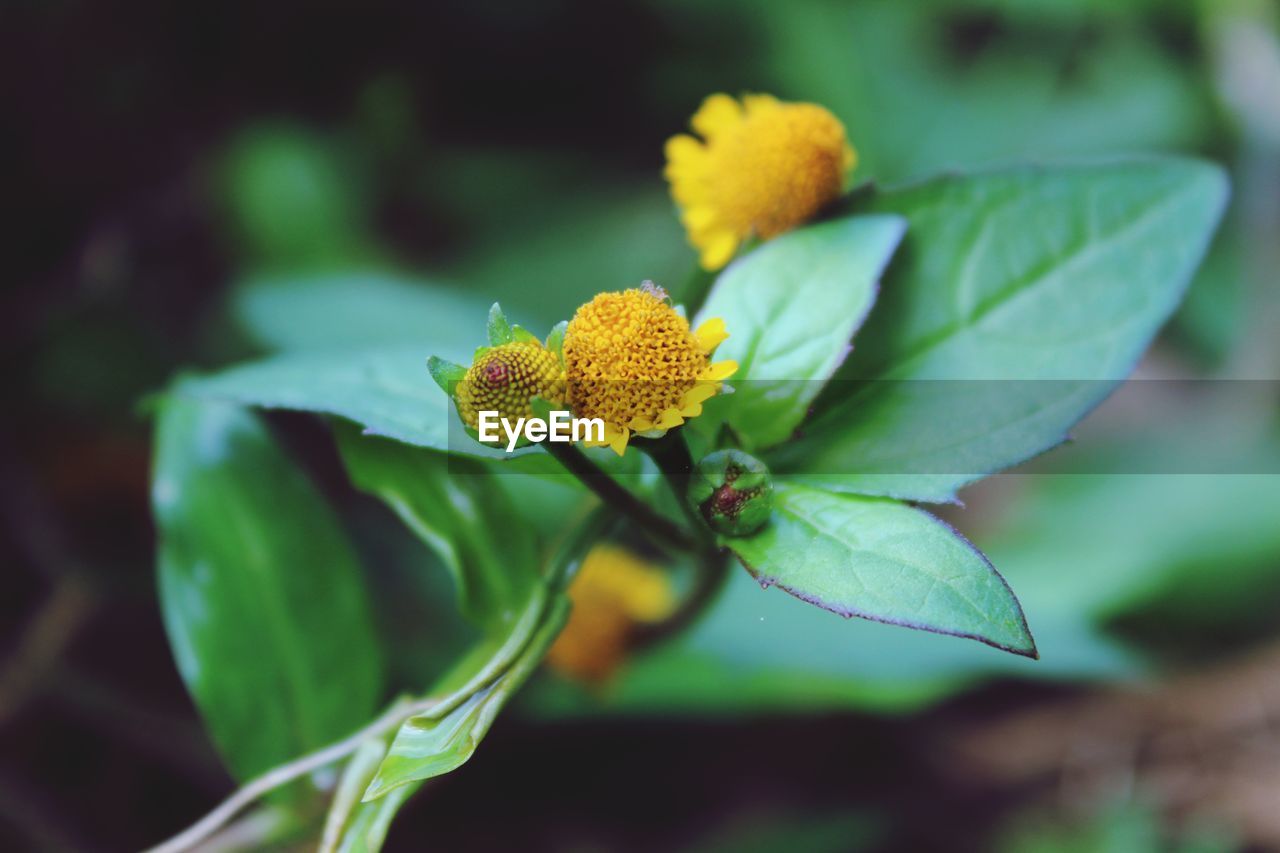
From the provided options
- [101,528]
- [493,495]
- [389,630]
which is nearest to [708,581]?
[493,495]

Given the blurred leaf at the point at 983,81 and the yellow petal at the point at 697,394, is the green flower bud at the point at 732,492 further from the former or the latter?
the blurred leaf at the point at 983,81

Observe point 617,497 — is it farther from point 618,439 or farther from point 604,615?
point 604,615

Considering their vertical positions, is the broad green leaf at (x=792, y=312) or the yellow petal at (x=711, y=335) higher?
the yellow petal at (x=711, y=335)

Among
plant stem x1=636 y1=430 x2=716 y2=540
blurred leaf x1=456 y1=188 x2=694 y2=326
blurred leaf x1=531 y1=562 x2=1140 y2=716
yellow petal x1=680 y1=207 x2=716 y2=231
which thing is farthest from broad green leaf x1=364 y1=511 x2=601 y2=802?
blurred leaf x1=456 y1=188 x2=694 y2=326

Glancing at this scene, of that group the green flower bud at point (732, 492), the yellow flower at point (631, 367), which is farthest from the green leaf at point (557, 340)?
the green flower bud at point (732, 492)

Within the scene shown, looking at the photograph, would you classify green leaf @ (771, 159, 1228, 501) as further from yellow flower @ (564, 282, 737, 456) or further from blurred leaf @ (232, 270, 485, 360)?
blurred leaf @ (232, 270, 485, 360)

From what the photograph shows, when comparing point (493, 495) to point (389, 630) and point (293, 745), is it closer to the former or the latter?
point (293, 745)

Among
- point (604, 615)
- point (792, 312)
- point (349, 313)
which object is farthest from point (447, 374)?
point (349, 313)

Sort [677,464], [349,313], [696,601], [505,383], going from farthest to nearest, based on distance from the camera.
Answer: [349,313], [696,601], [677,464], [505,383]
